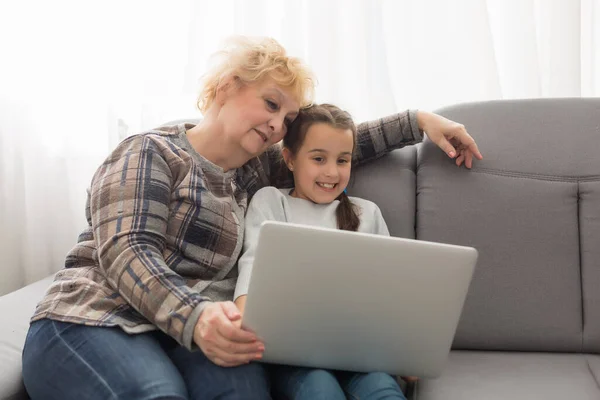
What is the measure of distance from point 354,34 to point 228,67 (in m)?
0.57

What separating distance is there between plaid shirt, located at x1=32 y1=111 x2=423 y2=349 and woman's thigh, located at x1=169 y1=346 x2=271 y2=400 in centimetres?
7

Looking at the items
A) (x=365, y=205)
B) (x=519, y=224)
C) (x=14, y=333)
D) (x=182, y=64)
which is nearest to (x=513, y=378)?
(x=519, y=224)

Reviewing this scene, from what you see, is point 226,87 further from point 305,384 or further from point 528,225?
point 528,225

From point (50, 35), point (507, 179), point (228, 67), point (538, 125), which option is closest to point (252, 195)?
point (228, 67)

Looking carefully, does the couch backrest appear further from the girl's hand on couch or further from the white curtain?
the white curtain

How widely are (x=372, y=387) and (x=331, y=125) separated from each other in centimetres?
57

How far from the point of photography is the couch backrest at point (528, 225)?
1.48 metres

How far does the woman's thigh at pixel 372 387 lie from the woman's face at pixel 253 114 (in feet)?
1.67

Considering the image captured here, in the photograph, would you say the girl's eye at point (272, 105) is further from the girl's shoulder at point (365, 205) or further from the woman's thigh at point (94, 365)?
the woman's thigh at point (94, 365)

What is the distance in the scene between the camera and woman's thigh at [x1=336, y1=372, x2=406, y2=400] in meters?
1.11

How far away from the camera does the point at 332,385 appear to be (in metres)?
1.12

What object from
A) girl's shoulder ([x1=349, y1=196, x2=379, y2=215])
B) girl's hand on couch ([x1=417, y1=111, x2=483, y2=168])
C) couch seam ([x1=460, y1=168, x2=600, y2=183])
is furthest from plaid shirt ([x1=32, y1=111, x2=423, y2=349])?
couch seam ([x1=460, y1=168, x2=600, y2=183])

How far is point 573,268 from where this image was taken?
1498 mm

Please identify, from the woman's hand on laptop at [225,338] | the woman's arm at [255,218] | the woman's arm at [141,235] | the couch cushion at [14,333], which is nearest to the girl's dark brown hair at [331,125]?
the woman's arm at [255,218]
